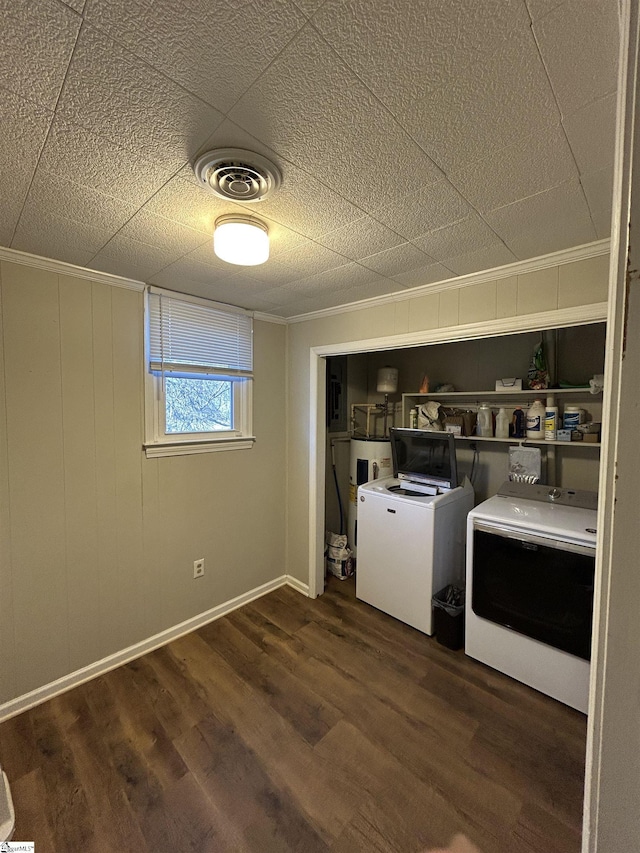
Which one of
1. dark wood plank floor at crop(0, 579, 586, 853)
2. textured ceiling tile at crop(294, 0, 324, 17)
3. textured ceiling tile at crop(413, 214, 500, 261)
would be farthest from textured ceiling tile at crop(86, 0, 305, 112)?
dark wood plank floor at crop(0, 579, 586, 853)

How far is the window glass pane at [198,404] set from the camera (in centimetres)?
238

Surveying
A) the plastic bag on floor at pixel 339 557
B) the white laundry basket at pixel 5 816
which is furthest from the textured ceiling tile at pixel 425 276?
the white laundry basket at pixel 5 816

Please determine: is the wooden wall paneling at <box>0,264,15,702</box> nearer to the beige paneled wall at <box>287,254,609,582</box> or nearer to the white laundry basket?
the white laundry basket

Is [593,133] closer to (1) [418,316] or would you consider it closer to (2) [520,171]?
(2) [520,171]

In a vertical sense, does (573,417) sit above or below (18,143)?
below

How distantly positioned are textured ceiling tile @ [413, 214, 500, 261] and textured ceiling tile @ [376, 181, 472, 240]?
52mm

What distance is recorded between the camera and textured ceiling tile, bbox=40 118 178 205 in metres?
0.98

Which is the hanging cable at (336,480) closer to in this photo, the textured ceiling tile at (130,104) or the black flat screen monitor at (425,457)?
the black flat screen monitor at (425,457)

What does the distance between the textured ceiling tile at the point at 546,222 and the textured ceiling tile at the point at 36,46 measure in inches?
52.5

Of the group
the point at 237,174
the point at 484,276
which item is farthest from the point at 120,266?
the point at 484,276

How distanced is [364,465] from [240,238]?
238 cm

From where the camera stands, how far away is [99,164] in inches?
42.6

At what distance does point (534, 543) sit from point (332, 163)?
1989mm

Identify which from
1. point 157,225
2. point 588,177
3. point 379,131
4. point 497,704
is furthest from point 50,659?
point 588,177
